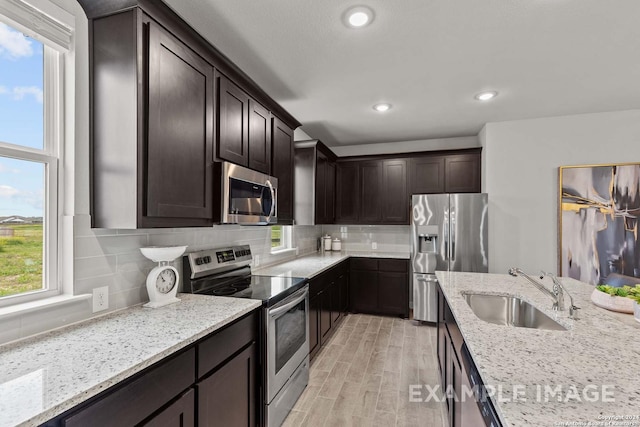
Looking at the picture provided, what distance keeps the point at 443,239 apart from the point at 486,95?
1754 millimetres

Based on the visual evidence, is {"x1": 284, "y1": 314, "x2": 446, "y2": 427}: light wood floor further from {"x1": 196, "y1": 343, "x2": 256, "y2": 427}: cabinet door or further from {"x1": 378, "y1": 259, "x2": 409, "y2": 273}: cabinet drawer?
{"x1": 378, "y1": 259, "x2": 409, "y2": 273}: cabinet drawer

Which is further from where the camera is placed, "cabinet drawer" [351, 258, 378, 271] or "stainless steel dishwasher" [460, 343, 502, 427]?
"cabinet drawer" [351, 258, 378, 271]

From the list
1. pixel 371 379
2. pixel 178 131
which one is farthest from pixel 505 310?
pixel 178 131

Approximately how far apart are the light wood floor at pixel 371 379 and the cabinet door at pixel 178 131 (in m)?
1.66

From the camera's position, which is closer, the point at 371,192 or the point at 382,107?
the point at 382,107

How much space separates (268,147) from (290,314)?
1409mm

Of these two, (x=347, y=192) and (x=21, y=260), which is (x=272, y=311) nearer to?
(x=21, y=260)

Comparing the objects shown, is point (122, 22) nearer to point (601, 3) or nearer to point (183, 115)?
point (183, 115)

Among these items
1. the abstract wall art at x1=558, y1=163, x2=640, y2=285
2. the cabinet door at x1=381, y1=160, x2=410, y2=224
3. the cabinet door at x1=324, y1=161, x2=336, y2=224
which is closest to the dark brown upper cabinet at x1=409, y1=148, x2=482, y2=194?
the cabinet door at x1=381, y1=160, x2=410, y2=224

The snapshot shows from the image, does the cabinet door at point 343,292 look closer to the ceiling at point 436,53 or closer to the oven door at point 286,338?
the oven door at point 286,338

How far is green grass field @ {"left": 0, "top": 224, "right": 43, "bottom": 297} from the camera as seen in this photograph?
1.30 metres

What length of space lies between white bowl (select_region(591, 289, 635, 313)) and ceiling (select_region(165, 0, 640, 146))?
166 centimetres

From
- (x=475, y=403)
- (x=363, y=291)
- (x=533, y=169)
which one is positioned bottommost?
(x=363, y=291)

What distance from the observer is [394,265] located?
4270 mm
